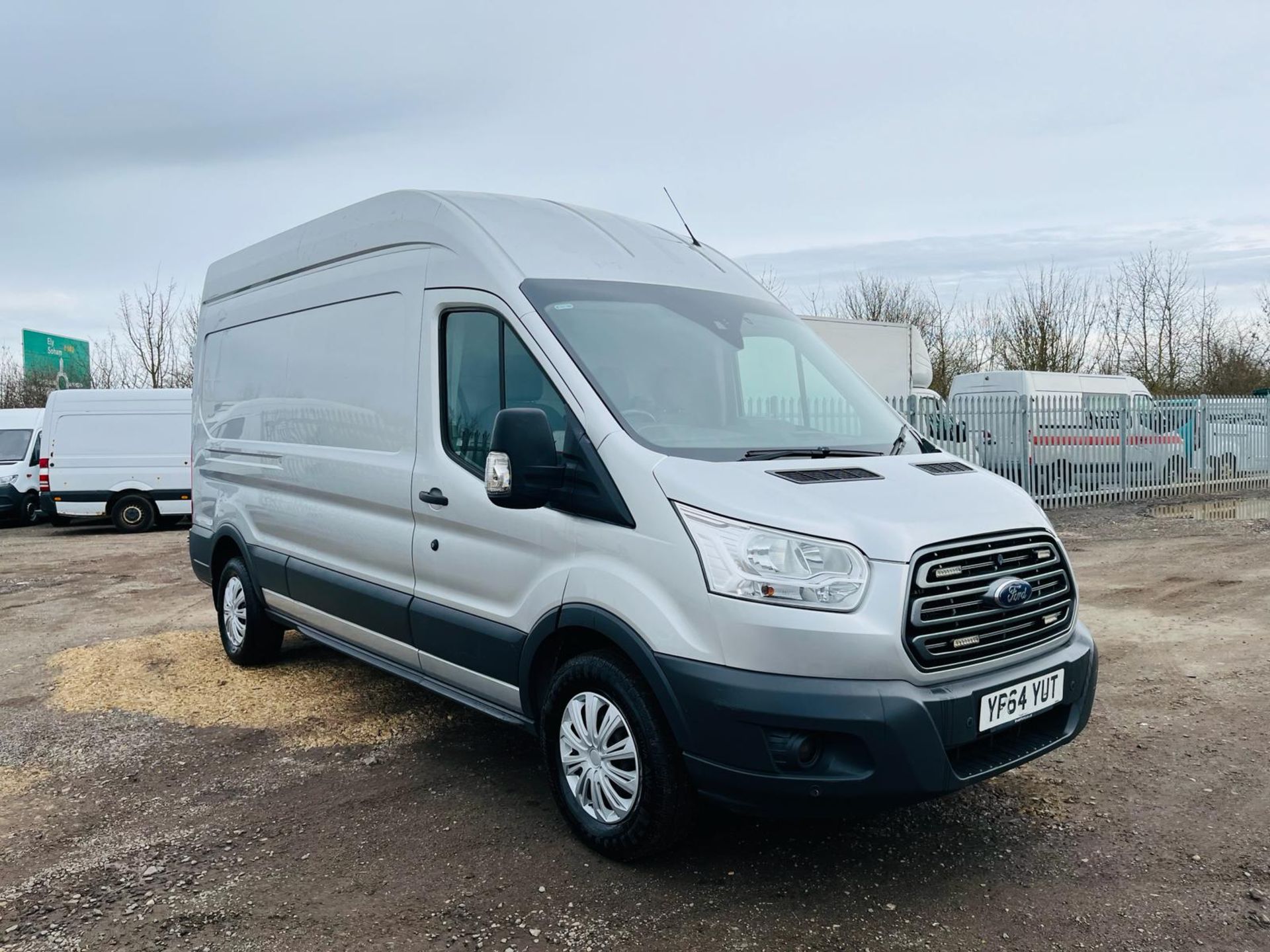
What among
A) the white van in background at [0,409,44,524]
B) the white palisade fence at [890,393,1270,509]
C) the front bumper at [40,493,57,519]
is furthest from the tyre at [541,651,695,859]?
the white van in background at [0,409,44,524]

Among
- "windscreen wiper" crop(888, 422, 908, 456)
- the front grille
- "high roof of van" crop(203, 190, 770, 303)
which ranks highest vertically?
"high roof of van" crop(203, 190, 770, 303)

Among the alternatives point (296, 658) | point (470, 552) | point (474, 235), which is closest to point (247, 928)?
point (470, 552)

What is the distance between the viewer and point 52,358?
40.1 m

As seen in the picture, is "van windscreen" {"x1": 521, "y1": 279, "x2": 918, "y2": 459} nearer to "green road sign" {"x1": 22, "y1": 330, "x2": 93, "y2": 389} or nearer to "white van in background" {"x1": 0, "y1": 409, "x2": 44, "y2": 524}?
"white van in background" {"x1": 0, "y1": 409, "x2": 44, "y2": 524}

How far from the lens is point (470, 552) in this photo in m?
4.30

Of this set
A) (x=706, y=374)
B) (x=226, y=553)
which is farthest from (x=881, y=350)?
(x=706, y=374)

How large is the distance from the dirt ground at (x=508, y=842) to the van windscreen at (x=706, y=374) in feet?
4.85

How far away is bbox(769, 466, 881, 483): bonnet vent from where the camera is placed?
3505mm

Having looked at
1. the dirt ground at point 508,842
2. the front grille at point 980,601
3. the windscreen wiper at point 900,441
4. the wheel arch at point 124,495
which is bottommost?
the dirt ground at point 508,842

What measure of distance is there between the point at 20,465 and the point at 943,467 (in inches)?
782

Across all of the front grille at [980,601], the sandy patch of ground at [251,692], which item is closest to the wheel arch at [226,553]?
the sandy patch of ground at [251,692]

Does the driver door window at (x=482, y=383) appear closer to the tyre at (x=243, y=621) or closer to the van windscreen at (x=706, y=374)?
the van windscreen at (x=706, y=374)

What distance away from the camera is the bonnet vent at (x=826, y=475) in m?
3.51

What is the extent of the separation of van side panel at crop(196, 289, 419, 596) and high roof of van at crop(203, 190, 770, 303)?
12.5 inches
